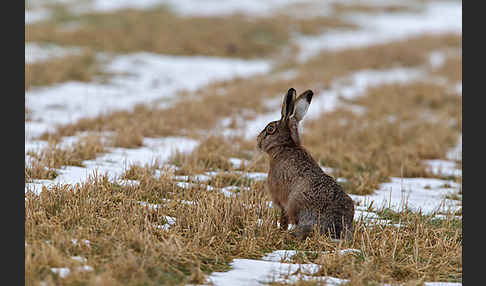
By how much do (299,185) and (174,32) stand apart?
2310 centimetres

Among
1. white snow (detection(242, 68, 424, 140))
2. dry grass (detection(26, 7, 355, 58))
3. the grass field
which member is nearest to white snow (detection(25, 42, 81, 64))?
the grass field

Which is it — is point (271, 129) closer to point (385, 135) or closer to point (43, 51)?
point (385, 135)

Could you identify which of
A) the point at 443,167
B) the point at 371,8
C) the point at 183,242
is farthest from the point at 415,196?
the point at 371,8

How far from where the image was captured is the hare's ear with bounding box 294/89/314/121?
524 cm

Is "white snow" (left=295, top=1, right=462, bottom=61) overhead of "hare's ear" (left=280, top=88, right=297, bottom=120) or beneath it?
overhead

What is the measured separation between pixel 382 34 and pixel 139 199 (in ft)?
108

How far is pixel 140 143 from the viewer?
30.7 ft

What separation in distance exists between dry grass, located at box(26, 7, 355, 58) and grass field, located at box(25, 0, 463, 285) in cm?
18

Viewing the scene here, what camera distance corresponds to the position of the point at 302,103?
17.4 feet

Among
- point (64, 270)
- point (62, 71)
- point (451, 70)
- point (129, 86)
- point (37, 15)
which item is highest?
point (37, 15)

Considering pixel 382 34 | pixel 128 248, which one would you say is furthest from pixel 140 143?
pixel 382 34

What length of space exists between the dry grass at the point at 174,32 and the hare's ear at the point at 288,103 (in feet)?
57.8

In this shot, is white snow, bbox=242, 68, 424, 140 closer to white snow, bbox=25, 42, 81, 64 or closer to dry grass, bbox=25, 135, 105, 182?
dry grass, bbox=25, 135, 105, 182

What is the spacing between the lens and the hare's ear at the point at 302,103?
5238 millimetres
